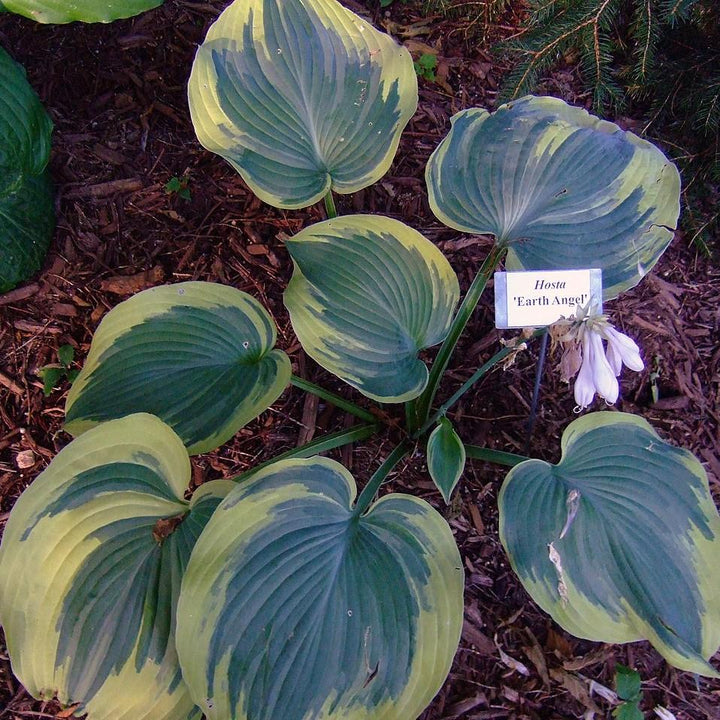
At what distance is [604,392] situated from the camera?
1.02 metres

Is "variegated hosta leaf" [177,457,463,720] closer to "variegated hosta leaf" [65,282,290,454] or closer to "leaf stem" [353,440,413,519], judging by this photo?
"leaf stem" [353,440,413,519]

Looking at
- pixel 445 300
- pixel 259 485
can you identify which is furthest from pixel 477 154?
Answer: pixel 259 485

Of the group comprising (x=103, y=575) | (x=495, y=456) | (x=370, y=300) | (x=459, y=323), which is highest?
(x=370, y=300)

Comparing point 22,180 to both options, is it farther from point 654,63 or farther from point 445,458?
point 654,63

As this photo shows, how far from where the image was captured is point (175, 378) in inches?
48.8

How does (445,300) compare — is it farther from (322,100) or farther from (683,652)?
(683,652)

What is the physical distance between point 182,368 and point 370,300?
417 millimetres

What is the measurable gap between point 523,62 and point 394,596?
144 centimetres

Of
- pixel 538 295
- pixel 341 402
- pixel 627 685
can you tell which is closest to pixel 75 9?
pixel 341 402

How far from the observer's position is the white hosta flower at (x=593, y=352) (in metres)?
1.02

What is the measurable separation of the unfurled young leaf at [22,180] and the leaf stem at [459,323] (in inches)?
44.2

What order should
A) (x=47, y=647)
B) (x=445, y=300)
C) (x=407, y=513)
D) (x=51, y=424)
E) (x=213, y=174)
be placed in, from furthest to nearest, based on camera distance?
(x=213, y=174) < (x=51, y=424) < (x=445, y=300) < (x=407, y=513) < (x=47, y=647)

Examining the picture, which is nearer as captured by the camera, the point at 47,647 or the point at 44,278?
the point at 47,647

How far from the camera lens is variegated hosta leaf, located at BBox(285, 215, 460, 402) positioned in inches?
48.4
